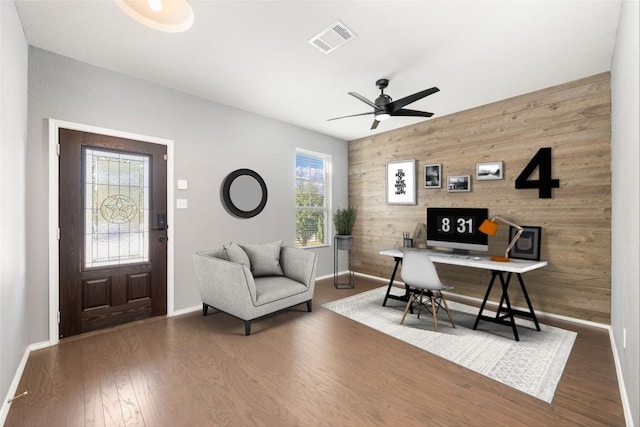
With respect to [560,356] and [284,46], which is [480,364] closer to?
[560,356]

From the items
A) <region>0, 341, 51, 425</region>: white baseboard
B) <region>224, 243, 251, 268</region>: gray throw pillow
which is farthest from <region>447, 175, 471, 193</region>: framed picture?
<region>0, 341, 51, 425</region>: white baseboard

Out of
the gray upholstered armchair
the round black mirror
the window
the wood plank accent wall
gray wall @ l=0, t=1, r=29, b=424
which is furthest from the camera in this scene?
the window

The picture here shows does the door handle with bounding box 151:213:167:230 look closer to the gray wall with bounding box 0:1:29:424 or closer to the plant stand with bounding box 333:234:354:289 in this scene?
the gray wall with bounding box 0:1:29:424

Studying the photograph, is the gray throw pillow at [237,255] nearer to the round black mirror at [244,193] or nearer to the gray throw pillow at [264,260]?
the gray throw pillow at [264,260]

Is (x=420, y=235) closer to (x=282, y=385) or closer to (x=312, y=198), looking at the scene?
(x=312, y=198)

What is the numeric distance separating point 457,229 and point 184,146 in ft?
12.4

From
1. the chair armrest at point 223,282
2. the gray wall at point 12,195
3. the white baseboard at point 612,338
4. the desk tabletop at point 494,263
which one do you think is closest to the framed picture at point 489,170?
the desk tabletop at point 494,263

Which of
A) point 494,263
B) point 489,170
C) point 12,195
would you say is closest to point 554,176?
point 489,170

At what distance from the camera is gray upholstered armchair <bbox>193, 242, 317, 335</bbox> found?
2.91 meters

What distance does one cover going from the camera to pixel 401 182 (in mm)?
4820

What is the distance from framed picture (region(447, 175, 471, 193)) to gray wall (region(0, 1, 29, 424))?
4.59 metres

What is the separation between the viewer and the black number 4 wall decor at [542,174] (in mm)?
3344

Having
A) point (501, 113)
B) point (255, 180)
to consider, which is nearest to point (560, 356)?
point (501, 113)

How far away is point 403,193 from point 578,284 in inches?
97.0
